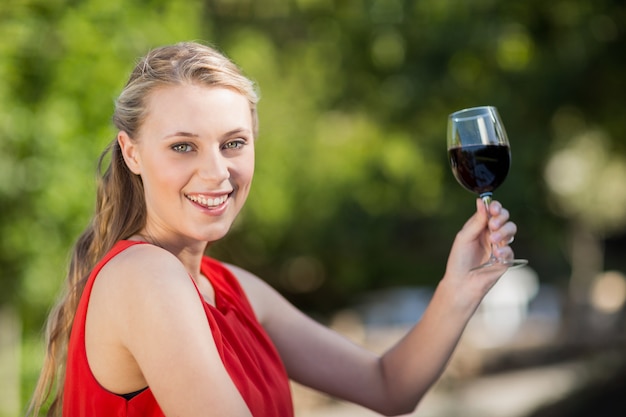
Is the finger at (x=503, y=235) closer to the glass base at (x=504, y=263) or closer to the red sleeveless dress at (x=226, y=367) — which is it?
the glass base at (x=504, y=263)

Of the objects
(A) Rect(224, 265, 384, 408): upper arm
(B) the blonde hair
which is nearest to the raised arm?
(A) Rect(224, 265, 384, 408): upper arm

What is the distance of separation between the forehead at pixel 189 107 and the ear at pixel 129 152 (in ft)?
0.31

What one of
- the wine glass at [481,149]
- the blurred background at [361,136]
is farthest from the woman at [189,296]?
the blurred background at [361,136]

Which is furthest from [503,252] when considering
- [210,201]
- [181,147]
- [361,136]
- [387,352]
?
[361,136]

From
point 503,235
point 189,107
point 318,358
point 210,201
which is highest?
point 189,107

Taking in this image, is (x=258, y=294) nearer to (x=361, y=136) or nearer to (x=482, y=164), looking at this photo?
(x=482, y=164)

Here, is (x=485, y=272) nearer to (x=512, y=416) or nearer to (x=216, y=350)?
(x=216, y=350)

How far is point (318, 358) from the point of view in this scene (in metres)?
2.60

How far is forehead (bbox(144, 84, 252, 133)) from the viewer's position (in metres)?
2.02

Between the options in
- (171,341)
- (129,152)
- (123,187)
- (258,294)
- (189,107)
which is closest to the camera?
(171,341)

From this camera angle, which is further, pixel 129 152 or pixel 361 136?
pixel 361 136

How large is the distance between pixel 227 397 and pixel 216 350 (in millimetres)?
111

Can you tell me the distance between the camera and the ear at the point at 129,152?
213 cm

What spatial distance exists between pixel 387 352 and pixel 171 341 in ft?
3.08
